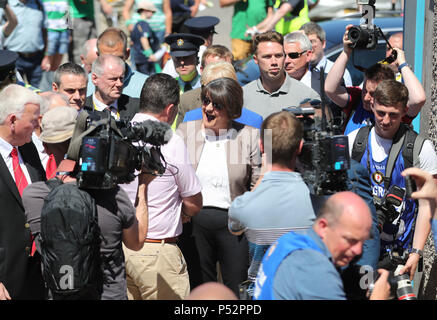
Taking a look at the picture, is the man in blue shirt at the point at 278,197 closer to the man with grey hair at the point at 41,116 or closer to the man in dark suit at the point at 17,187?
the man in dark suit at the point at 17,187

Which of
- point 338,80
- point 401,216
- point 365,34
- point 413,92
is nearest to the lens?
point 401,216

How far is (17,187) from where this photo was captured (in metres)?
4.44

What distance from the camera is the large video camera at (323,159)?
3.91 metres

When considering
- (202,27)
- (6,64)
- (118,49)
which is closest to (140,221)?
(6,64)

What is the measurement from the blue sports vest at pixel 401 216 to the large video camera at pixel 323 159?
36.2 inches

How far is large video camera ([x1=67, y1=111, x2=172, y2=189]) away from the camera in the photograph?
363 centimetres

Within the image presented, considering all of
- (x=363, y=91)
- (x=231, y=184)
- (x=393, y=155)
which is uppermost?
(x=363, y=91)

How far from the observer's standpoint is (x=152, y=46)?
9992 mm

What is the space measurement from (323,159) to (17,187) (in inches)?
76.5

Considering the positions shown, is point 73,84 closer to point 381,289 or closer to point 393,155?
point 393,155

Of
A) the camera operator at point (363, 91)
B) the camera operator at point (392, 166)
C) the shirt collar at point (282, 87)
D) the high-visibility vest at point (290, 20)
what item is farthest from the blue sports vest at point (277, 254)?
the high-visibility vest at point (290, 20)

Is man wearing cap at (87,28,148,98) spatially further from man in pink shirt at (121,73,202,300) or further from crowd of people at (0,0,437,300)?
man in pink shirt at (121,73,202,300)

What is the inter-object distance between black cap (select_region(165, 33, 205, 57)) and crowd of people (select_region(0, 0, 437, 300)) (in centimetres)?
2
